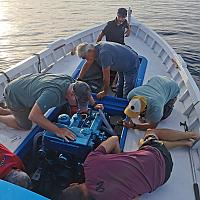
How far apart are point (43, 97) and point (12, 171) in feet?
3.16

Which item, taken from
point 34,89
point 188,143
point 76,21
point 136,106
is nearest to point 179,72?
point 188,143

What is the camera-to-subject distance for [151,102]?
4.55 m

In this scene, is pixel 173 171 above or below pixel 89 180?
below

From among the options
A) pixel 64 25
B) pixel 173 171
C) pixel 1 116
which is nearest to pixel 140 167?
pixel 173 171

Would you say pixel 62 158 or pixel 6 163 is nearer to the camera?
pixel 6 163

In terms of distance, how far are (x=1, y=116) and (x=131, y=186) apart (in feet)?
8.20

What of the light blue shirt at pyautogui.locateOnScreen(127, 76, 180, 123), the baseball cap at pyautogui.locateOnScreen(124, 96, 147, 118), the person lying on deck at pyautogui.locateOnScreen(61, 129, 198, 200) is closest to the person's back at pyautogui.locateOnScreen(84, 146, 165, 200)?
the person lying on deck at pyautogui.locateOnScreen(61, 129, 198, 200)

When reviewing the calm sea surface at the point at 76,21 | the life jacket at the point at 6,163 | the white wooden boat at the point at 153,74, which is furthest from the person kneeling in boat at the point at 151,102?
the calm sea surface at the point at 76,21

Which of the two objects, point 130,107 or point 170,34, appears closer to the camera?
point 130,107

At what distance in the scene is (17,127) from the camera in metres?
4.76

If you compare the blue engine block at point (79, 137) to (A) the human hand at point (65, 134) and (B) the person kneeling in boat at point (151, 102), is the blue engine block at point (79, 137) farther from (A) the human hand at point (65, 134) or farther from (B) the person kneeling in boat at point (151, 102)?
(B) the person kneeling in boat at point (151, 102)

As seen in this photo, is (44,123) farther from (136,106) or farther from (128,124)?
(128,124)

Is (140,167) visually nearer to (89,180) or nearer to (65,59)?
(89,180)

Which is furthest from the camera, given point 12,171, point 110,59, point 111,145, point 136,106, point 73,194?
point 110,59
